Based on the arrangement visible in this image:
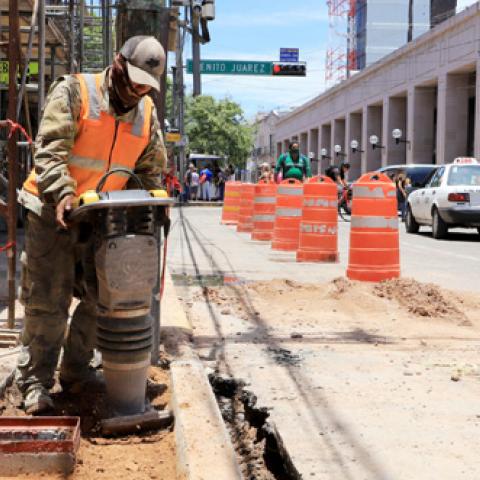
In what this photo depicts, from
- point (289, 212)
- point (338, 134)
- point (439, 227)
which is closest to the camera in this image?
point (289, 212)

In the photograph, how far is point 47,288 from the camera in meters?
3.78

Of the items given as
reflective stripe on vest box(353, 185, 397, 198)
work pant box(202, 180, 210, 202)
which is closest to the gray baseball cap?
reflective stripe on vest box(353, 185, 397, 198)

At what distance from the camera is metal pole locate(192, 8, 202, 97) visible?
393 inches

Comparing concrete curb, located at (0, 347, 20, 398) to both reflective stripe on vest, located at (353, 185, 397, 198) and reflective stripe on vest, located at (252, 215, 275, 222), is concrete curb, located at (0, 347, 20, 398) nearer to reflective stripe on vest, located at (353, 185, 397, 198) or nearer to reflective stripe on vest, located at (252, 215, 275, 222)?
reflective stripe on vest, located at (353, 185, 397, 198)

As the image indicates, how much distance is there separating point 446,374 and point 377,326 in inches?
Result: 64.4

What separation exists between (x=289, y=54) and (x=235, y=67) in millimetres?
7065

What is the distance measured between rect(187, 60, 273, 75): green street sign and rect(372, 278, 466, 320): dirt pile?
32.5 metres

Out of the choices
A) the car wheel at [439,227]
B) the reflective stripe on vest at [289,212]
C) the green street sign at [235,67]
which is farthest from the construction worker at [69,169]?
the green street sign at [235,67]

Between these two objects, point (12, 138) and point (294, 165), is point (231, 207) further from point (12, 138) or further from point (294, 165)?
point (12, 138)

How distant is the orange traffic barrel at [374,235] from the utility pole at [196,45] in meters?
2.47

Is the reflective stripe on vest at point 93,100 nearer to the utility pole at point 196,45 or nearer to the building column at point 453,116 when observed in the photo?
the utility pole at point 196,45

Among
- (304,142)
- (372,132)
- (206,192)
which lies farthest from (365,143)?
Result: (304,142)

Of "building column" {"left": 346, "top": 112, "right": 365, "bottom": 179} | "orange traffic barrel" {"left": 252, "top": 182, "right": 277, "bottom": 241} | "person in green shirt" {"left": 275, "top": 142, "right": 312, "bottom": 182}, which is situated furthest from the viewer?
"building column" {"left": 346, "top": 112, "right": 365, "bottom": 179}

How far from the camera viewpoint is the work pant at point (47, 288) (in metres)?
3.74
